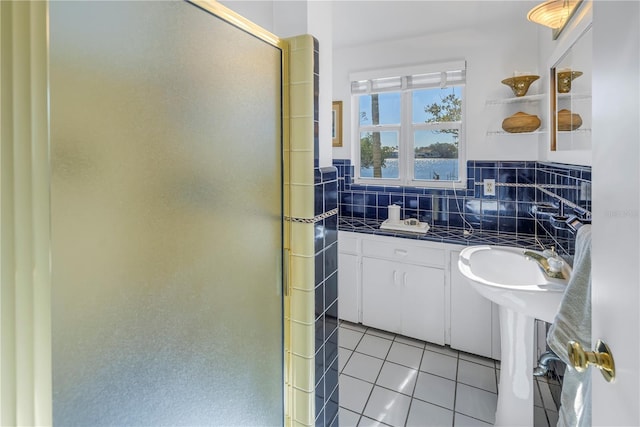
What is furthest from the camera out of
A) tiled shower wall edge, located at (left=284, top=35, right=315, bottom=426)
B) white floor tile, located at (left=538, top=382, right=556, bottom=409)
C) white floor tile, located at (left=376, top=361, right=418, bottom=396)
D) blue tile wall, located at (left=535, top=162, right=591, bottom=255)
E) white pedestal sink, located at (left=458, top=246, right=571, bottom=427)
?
white floor tile, located at (left=376, top=361, right=418, bottom=396)

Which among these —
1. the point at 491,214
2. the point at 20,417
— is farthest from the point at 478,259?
the point at 20,417

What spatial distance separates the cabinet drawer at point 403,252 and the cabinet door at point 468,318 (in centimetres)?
12

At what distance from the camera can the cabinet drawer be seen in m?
2.51

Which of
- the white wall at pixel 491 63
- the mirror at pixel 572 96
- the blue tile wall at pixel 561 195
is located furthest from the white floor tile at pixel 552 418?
the white wall at pixel 491 63

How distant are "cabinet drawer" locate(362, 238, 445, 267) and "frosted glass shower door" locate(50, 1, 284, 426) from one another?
5.40 feet

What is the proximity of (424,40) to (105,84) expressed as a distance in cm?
277

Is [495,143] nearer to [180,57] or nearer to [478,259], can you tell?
[478,259]

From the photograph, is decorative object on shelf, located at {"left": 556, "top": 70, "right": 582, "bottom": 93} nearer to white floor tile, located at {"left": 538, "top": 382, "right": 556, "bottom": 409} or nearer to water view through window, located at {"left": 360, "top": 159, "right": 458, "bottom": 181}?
water view through window, located at {"left": 360, "top": 159, "right": 458, "bottom": 181}

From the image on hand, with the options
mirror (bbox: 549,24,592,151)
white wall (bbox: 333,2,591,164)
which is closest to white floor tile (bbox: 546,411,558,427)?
mirror (bbox: 549,24,592,151)

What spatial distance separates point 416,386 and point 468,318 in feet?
2.01

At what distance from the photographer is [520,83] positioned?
7.95 feet

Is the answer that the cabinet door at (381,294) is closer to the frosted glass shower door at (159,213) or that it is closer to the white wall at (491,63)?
the white wall at (491,63)

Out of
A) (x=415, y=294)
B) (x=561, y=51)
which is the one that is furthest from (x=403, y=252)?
(x=561, y=51)

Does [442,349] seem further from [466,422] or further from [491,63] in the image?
[491,63]
